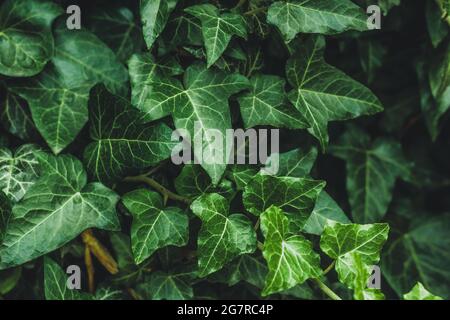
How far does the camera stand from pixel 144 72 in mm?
1020

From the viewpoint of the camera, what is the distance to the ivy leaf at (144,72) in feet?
3.29

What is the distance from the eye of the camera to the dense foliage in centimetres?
97

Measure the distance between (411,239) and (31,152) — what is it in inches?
34.7

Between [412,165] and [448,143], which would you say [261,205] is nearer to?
[412,165]

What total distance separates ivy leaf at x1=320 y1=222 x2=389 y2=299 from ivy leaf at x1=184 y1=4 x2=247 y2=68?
351 mm

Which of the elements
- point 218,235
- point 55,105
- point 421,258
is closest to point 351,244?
point 218,235

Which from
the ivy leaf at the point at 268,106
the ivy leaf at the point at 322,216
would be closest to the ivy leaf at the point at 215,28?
the ivy leaf at the point at 268,106

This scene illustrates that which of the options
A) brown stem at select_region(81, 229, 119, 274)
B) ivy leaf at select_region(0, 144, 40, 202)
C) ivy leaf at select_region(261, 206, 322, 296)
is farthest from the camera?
brown stem at select_region(81, 229, 119, 274)

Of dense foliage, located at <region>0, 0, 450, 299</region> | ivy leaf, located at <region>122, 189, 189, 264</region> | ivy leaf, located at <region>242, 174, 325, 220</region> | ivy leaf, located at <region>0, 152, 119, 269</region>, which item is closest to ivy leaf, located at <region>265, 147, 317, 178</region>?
dense foliage, located at <region>0, 0, 450, 299</region>

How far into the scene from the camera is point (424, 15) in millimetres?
1275

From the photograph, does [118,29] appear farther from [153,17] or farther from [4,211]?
[4,211]

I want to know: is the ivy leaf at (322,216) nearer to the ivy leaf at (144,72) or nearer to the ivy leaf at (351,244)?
the ivy leaf at (351,244)

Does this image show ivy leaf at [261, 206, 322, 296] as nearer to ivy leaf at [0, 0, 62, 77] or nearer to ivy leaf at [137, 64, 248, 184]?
ivy leaf at [137, 64, 248, 184]
